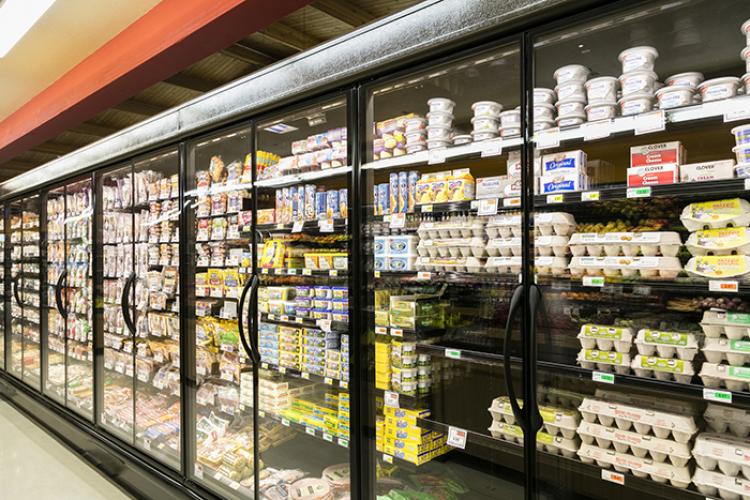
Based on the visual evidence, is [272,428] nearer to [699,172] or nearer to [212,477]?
[212,477]

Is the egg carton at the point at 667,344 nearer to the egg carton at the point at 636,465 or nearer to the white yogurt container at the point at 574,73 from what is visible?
the egg carton at the point at 636,465

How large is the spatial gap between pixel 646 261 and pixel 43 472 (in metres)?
4.80

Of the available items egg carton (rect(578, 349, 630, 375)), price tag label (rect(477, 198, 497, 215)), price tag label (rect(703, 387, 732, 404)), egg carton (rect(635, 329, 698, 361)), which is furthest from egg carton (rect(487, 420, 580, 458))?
price tag label (rect(477, 198, 497, 215))

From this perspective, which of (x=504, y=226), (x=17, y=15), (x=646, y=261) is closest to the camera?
(x=646, y=261)

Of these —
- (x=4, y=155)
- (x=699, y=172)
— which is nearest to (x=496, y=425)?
(x=699, y=172)

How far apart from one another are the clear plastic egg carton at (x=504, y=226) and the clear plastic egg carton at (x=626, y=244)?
250 mm

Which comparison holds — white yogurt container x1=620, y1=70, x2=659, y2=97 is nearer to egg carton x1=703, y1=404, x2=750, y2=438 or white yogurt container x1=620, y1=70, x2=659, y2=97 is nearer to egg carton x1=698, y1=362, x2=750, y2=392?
egg carton x1=698, y1=362, x2=750, y2=392

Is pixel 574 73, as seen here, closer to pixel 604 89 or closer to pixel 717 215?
pixel 604 89

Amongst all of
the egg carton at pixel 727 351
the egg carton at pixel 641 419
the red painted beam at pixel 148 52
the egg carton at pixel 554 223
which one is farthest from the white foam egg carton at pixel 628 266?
the red painted beam at pixel 148 52

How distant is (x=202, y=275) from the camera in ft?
11.8

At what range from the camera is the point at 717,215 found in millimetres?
Result: 1669

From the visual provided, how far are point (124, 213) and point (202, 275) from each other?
148 cm

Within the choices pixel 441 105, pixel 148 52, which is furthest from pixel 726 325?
pixel 148 52

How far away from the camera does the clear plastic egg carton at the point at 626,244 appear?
1.76m
